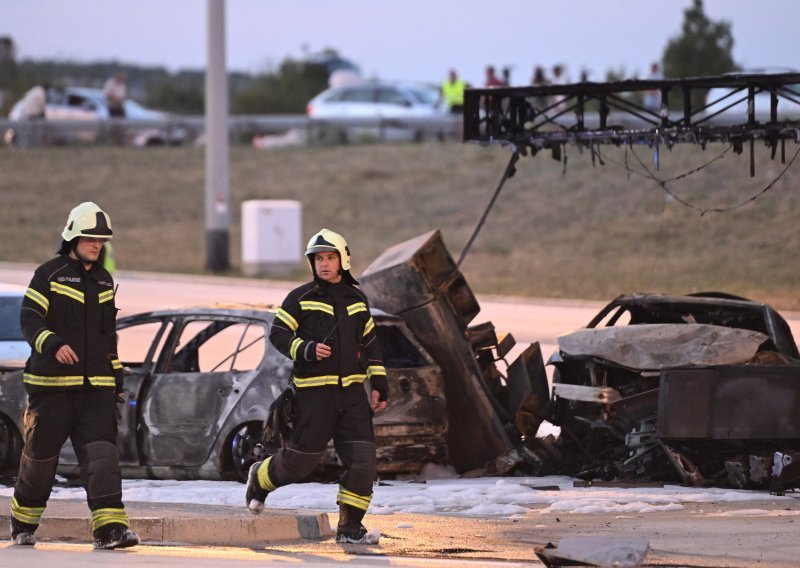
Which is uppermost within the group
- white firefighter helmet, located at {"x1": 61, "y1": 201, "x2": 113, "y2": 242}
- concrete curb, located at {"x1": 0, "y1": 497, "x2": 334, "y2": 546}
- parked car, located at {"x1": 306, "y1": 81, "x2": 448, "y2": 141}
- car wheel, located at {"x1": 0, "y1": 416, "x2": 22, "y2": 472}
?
white firefighter helmet, located at {"x1": 61, "y1": 201, "x2": 113, "y2": 242}

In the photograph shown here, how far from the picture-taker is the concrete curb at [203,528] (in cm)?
913

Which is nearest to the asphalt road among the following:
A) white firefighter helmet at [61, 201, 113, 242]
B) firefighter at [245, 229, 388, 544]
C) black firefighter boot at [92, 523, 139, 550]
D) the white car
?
black firefighter boot at [92, 523, 139, 550]

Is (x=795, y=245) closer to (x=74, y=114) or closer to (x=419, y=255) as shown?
(x=419, y=255)

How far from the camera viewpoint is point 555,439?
41.1 feet

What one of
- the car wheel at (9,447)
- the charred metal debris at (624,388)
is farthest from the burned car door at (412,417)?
the car wheel at (9,447)

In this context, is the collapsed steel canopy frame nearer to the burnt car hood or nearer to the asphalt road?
the burnt car hood

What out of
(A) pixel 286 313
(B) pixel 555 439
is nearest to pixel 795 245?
(B) pixel 555 439

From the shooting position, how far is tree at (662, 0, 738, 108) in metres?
46.9

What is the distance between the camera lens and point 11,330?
1354cm

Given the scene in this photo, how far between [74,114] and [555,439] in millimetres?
37168

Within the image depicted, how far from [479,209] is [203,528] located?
2760 cm

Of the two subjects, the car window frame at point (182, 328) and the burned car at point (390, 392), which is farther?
the car window frame at point (182, 328)

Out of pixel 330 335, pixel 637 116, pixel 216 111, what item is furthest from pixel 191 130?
pixel 330 335

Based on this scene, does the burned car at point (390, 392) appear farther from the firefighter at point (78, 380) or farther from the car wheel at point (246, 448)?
the firefighter at point (78, 380)
